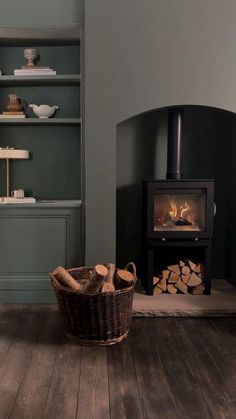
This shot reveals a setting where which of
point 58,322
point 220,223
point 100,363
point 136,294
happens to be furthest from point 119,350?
point 220,223

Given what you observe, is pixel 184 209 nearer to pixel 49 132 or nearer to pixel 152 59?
pixel 152 59

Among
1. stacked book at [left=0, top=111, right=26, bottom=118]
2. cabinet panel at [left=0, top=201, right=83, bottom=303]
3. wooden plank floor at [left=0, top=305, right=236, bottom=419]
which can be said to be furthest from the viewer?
stacked book at [left=0, top=111, right=26, bottom=118]

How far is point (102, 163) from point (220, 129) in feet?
3.66

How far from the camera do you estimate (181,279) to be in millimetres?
3469

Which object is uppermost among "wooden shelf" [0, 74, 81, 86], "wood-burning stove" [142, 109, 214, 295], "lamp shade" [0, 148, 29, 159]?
"wooden shelf" [0, 74, 81, 86]

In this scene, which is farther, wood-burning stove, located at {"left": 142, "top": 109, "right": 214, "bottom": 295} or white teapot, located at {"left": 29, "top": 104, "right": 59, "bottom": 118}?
white teapot, located at {"left": 29, "top": 104, "right": 59, "bottom": 118}

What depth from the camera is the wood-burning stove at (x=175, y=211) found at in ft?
10.7

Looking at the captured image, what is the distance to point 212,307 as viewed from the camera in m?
3.20

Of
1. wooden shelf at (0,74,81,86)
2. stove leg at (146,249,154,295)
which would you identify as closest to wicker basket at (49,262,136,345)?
stove leg at (146,249,154,295)

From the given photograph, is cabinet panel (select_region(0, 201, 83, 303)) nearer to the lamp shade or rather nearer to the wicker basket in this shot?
the lamp shade

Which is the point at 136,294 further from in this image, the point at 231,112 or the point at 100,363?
the point at 231,112

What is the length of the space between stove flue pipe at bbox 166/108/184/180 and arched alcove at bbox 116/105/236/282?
31cm

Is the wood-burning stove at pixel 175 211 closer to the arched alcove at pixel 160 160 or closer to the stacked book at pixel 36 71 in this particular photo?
the arched alcove at pixel 160 160

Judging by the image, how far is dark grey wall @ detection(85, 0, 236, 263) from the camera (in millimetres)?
3193
